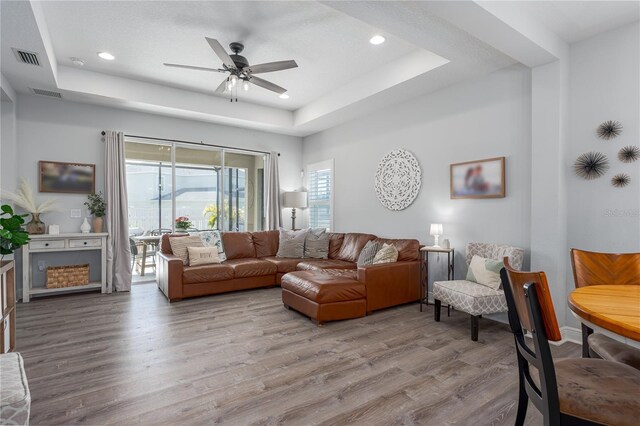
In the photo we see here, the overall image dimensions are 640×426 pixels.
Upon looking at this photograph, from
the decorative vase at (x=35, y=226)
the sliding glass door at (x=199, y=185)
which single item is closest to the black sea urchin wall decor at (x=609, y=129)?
the sliding glass door at (x=199, y=185)

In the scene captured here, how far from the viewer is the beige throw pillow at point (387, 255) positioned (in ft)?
14.1

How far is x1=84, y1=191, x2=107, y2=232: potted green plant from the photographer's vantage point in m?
5.13

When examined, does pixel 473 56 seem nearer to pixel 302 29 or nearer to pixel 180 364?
pixel 302 29

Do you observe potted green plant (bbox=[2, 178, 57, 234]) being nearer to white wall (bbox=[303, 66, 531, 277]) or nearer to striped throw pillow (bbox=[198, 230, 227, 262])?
striped throw pillow (bbox=[198, 230, 227, 262])

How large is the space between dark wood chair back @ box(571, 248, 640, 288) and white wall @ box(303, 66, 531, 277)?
1.32 m

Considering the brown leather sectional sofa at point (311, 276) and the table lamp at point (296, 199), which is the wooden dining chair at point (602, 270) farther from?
the table lamp at point (296, 199)

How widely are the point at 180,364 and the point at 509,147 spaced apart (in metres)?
3.99

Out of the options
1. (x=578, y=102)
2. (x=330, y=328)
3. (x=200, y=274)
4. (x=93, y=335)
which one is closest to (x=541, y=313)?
(x=330, y=328)

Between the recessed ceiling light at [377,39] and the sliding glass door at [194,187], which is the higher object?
the recessed ceiling light at [377,39]

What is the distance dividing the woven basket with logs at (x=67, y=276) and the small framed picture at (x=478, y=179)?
5.44m

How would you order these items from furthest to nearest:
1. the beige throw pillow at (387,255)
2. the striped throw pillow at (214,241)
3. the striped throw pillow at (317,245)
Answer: the striped throw pillow at (317,245) → the striped throw pillow at (214,241) → the beige throw pillow at (387,255)

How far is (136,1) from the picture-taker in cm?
307

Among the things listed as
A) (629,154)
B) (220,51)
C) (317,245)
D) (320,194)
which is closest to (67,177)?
(220,51)

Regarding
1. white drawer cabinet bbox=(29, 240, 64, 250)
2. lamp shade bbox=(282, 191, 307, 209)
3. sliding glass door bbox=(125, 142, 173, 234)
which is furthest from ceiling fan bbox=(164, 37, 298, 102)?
white drawer cabinet bbox=(29, 240, 64, 250)
